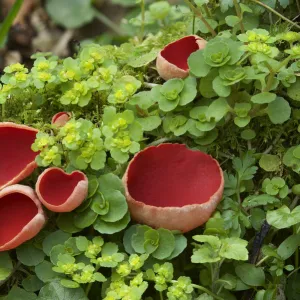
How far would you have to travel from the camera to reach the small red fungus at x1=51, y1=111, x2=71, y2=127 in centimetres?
165

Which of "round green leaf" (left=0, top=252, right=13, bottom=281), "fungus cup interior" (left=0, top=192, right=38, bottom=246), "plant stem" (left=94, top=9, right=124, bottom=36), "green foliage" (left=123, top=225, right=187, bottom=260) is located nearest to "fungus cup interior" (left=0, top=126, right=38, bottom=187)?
"fungus cup interior" (left=0, top=192, right=38, bottom=246)

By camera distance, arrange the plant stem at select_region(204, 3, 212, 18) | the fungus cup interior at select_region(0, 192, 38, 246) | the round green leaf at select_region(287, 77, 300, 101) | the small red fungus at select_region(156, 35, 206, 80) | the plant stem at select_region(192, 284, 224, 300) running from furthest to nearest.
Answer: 1. the plant stem at select_region(204, 3, 212, 18)
2. the small red fungus at select_region(156, 35, 206, 80)
3. the round green leaf at select_region(287, 77, 300, 101)
4. the fungus cup interior at select_region(0, 192, 38, 246)
5. the plant stem at select_region(192, 284, 224, 300)

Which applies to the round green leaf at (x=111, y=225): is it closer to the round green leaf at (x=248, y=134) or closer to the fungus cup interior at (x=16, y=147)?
the fungus cup interior at (x=16, y=147)

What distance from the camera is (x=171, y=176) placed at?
5.11 ft

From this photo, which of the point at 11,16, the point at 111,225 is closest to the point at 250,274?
the point at 111,225

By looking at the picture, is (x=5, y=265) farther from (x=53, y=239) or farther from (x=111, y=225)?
(x=111, y=225)

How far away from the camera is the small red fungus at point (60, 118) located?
165 centimetres

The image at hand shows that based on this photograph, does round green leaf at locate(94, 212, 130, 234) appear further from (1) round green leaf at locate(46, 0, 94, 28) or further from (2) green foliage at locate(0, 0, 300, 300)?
(1) round green leaf at locate(46, 0, 94, 28)

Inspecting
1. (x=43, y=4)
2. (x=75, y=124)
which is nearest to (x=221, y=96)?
(x=75, y=124)

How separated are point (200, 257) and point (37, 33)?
2.82 meters

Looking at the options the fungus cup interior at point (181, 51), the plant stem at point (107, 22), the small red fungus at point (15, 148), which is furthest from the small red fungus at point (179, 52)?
the plant stem at point (107, 22)

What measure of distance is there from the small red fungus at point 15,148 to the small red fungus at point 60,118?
0.30ft

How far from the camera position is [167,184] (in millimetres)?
1549

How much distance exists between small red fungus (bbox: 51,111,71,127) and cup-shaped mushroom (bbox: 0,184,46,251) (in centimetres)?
24
